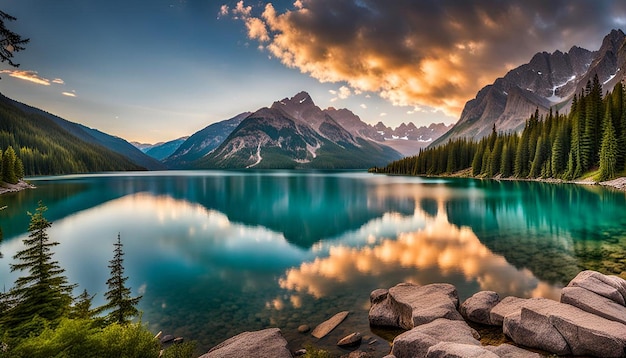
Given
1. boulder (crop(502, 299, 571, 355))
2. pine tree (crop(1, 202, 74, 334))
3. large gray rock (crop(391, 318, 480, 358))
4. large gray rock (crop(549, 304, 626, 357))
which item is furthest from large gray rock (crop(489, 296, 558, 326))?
pine tree (crop(1, 202, 74, 334))

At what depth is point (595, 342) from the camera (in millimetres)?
10648

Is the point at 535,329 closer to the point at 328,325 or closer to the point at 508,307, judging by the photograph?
the point at 508,307

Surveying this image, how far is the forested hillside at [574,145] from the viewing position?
87.7 m

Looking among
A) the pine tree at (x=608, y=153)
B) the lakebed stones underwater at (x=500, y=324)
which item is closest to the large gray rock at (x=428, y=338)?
the lakebed stones underwater at (x=500, y=324)

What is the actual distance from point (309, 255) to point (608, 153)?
321 ft

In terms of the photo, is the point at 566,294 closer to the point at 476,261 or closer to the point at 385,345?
the point at 385,345

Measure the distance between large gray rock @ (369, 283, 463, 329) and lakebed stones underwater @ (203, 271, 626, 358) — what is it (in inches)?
1.6

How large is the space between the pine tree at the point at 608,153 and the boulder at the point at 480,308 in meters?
99.4

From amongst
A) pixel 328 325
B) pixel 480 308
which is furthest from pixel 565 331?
pixel 328 325

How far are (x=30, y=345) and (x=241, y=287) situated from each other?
14074mm

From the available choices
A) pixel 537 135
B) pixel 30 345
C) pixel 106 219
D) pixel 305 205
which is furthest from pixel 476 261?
pixel 537 135

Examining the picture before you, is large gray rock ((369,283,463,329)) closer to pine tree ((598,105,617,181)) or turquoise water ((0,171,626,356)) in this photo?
turquoise water ((0,171,626,356))

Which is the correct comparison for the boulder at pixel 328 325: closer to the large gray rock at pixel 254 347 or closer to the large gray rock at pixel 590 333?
the large gray rock at pixel 254 347

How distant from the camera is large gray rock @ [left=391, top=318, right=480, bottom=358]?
1062 centimetres
